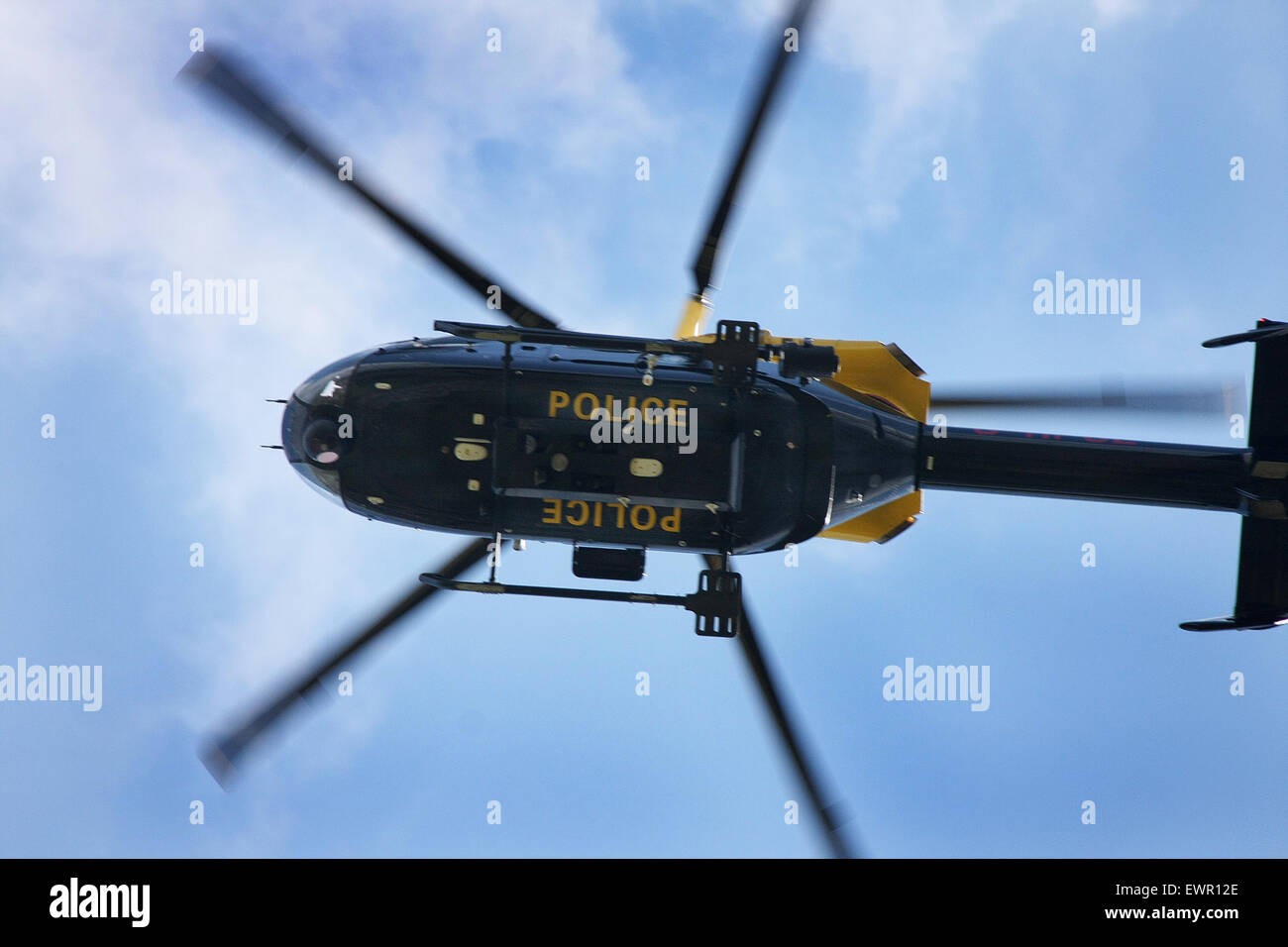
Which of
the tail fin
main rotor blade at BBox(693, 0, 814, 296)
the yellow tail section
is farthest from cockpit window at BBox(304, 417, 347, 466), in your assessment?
the tail fin

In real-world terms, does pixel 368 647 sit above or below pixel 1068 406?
below

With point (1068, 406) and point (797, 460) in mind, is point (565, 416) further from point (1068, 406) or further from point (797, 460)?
point (1068, 406)

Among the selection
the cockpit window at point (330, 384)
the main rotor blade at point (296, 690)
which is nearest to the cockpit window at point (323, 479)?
the cockpit window at point (330, 384)

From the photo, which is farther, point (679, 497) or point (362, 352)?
point (362, 352)

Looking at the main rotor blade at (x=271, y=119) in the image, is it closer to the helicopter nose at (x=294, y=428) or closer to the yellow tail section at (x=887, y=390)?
the helicopter nose at (x=294, y=428)

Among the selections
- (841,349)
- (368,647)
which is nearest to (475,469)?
A: (368,647)

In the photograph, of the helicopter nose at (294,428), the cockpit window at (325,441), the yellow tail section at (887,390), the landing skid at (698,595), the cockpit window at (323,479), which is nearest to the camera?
the landing skid at (698,595)

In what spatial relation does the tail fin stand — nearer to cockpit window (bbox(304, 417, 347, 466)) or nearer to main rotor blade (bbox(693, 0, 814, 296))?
main rotor blade (bbox(693, 0, 814, 296))
